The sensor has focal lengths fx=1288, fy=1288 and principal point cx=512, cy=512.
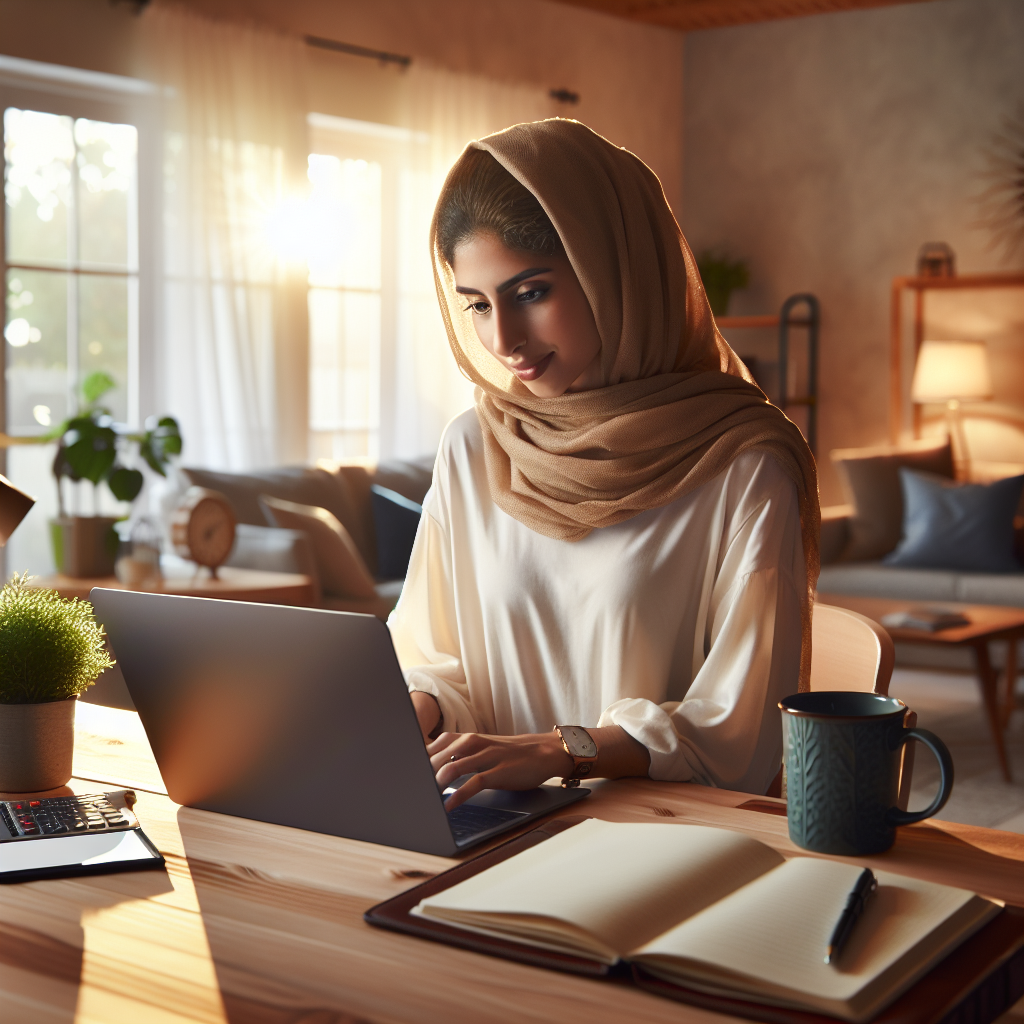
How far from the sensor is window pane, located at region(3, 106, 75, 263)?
447 cm

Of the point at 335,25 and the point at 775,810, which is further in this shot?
the point at 335,25

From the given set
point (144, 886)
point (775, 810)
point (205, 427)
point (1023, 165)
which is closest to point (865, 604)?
point (205, 427)

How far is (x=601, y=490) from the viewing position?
1377 mm

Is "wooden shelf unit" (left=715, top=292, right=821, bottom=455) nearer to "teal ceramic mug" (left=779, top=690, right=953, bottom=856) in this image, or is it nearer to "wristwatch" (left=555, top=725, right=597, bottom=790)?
"wristwatch" (left=555, top=725, right=597, bottom=790)

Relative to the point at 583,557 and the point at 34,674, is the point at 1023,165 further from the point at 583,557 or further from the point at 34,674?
the point at 34,674

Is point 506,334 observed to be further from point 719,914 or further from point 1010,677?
point 1010,677

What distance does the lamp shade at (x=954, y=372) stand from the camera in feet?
19.3

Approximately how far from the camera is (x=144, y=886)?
2.75ft

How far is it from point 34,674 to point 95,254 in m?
4.01

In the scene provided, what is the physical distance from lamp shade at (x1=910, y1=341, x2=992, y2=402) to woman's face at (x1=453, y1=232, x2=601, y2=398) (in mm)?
4876

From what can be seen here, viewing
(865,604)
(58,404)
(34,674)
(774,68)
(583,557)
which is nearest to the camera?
(34,674)

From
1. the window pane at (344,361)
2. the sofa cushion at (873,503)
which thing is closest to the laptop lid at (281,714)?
the window pane at (344,361)

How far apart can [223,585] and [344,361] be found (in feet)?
7.23

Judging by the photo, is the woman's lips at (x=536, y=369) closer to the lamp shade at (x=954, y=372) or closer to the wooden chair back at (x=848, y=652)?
the wooden chair back at (x=848, y=652)
